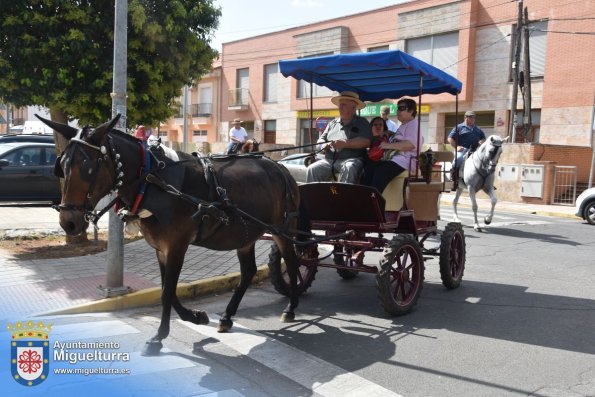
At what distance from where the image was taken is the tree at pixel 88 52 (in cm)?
739

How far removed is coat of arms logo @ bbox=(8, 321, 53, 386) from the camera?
12.8ft

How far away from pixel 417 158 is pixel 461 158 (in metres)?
6.97

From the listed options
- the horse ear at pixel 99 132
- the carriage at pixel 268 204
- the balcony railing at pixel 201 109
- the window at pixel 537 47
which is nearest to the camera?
the horse ear at pixel 99 132

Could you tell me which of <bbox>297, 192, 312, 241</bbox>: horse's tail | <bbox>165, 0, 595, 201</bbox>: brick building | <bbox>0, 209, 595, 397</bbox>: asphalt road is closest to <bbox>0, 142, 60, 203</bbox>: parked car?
<bbox>0, 209, 595, 397</bbox>: asphalt road

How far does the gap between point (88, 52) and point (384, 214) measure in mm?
4682

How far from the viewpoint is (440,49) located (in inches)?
1064

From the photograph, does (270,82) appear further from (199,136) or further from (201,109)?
(199,136)

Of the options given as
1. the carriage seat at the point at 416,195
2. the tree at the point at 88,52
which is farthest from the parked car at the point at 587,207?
the tree at the point at 88,52

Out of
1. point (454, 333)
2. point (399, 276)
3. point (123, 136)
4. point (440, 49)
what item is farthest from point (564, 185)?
point (123, 136)

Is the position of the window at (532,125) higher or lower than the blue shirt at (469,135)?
higher

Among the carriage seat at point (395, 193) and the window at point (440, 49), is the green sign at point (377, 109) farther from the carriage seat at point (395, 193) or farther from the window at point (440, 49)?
the carriage seat at point (395, 193)

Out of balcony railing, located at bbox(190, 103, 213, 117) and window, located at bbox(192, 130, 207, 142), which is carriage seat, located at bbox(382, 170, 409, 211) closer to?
balcony railing, located at bbox(190, 103, 213, 117)

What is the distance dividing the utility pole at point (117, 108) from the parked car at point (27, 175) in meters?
6.50

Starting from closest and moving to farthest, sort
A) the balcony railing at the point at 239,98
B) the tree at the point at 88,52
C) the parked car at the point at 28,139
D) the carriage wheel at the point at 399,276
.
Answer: the carriage wheel at the point at 399,276 < the tree at the point at 88,52 < the parked car at the point at 28,139 < the balcony railing at the point at 239,98
